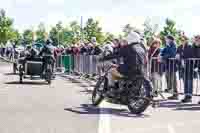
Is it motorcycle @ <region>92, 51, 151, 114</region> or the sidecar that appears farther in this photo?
the sidecar

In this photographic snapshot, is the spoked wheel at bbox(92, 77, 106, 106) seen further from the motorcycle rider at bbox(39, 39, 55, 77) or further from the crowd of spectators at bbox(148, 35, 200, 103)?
the motorcycle rider at bbox(39, 39, 55, 77)

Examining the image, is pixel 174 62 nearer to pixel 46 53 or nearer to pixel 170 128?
pixel 170 128

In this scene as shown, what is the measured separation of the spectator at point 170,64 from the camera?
1597cm

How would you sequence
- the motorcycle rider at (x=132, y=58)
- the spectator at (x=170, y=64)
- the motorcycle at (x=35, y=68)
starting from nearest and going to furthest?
the motorcycle rider at (x=132, y=58), the spectator at (x=170, y=64), the motorcycle at (x=35, y=68)

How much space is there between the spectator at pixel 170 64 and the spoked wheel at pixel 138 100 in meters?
3.50

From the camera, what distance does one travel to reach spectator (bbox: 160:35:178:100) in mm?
15969

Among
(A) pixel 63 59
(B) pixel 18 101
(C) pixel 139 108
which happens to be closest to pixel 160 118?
(C) pixel 139 108

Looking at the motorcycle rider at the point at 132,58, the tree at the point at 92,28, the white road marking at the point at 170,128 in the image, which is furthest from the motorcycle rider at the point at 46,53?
the tree at the point at 92,28

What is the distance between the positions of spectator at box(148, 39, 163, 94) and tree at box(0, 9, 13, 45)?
90.6m

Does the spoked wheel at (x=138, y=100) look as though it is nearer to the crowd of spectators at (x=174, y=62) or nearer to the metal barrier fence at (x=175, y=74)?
the crowd of spectators at (x=174, y=62)

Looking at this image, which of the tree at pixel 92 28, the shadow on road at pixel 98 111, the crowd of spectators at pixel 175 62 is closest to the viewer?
the shadow on road at pixel 98 111

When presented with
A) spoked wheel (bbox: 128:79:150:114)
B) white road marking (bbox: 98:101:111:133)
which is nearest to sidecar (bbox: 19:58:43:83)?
white road marking (bbox: 98:101:111:133)

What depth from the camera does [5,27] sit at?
10688cm

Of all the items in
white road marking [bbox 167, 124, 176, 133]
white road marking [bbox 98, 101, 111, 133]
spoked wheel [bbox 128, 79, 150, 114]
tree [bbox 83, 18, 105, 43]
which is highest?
tree [bbox 83, 18, 105, 43]
